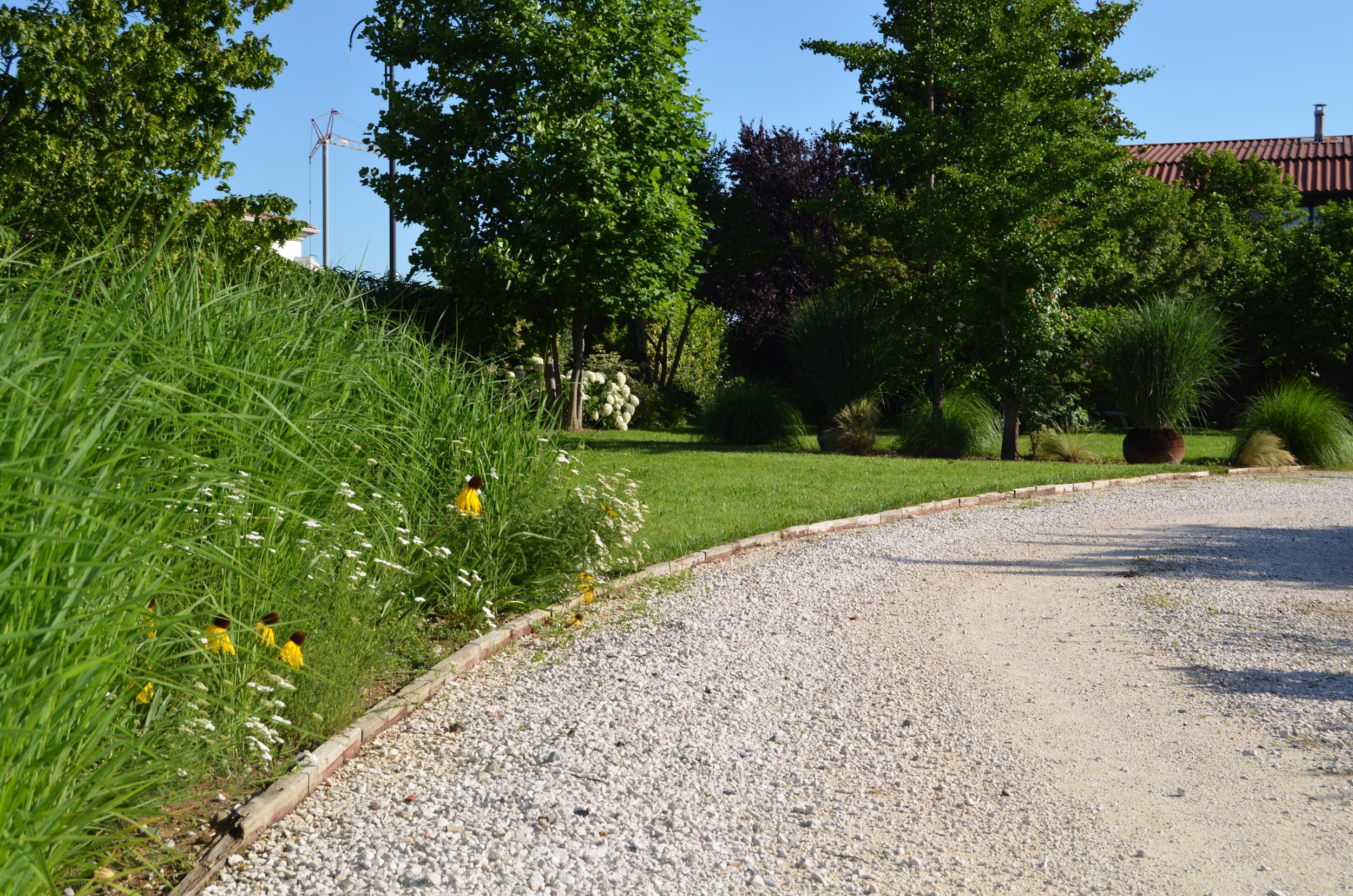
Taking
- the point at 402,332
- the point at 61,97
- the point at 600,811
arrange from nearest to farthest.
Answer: the point at 600,811, the point at 402,332, the point at 61,97

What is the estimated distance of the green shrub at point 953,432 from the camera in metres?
14.8

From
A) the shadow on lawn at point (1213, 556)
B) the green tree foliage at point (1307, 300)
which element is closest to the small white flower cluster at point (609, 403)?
the shadow on lawn at point (1213, 556)

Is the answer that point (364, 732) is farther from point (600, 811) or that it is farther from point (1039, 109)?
point (1039, 109)

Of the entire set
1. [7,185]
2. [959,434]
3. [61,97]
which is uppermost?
[61,97]

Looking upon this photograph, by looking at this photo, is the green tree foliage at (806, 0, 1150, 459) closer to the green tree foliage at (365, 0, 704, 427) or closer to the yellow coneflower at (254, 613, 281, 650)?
the green tree foliage at (365, 0, 704, 427)

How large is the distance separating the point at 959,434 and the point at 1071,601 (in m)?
9.07

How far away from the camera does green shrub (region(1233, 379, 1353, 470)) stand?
13.8 metres

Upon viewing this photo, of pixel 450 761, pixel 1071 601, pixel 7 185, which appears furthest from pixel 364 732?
pixel 7 185

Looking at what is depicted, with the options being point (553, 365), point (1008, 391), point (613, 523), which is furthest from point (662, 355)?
point (613, 523)

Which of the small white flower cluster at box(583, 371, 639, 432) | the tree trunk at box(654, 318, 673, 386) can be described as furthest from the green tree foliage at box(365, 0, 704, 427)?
the tree trunk at box(654, 318, 673, 386)

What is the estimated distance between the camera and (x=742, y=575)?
6.48 meters

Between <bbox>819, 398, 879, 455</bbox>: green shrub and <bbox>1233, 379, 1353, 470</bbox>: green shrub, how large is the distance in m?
4.77

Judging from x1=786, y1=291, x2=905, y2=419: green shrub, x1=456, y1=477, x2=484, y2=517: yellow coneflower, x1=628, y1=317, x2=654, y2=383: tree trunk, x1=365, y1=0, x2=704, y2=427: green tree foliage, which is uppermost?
x1=365, y1=0, x2=704, y2=427: green tree foliage

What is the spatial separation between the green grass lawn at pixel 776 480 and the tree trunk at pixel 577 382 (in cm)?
202
